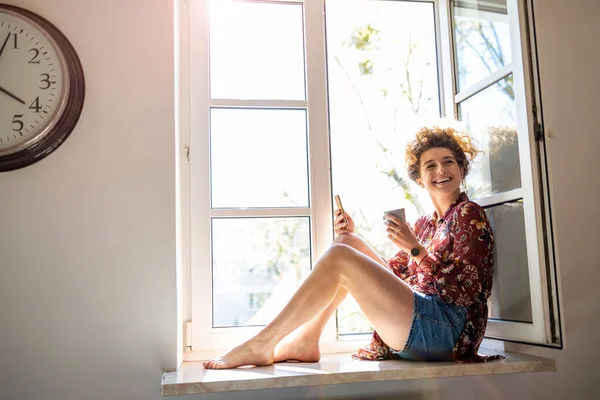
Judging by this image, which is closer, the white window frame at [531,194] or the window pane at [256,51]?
the white window frame at [531,194]

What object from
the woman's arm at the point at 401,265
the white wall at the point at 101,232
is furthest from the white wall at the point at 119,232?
the woman's arm at the point at 401,265

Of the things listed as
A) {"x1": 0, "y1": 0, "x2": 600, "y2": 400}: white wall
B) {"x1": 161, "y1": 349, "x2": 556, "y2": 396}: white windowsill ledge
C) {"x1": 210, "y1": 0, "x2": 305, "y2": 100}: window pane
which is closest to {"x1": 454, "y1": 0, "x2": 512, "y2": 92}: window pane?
{"x1": 0, "y1": 0, "x2": 600, "y2": 400}: white wall

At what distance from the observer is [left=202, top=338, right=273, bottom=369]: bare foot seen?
6.82ft

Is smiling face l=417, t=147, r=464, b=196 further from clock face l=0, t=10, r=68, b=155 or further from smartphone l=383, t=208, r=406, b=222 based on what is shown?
clock face l=0, t=10, r=68, b=155

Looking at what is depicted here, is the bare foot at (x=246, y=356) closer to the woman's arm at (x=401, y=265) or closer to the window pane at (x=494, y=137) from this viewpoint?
the woman's arm at (x=401, y=265)

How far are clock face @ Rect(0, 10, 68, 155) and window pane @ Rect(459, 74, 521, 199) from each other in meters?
1.59

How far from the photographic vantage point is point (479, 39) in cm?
248

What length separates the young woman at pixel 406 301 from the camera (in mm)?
2082

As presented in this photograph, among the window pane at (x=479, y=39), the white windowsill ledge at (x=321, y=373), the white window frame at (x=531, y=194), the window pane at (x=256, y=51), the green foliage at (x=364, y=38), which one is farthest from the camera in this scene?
the green foliage at (x=364, y=38)

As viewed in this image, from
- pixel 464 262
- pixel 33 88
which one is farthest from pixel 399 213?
pixel 33 88

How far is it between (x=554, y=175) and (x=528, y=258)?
1.23 ft

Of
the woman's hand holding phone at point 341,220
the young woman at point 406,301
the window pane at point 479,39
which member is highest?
the window pane at point 479,39

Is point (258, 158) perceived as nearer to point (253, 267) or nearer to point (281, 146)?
point (281, 146)

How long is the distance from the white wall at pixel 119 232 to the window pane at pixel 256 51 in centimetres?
39
